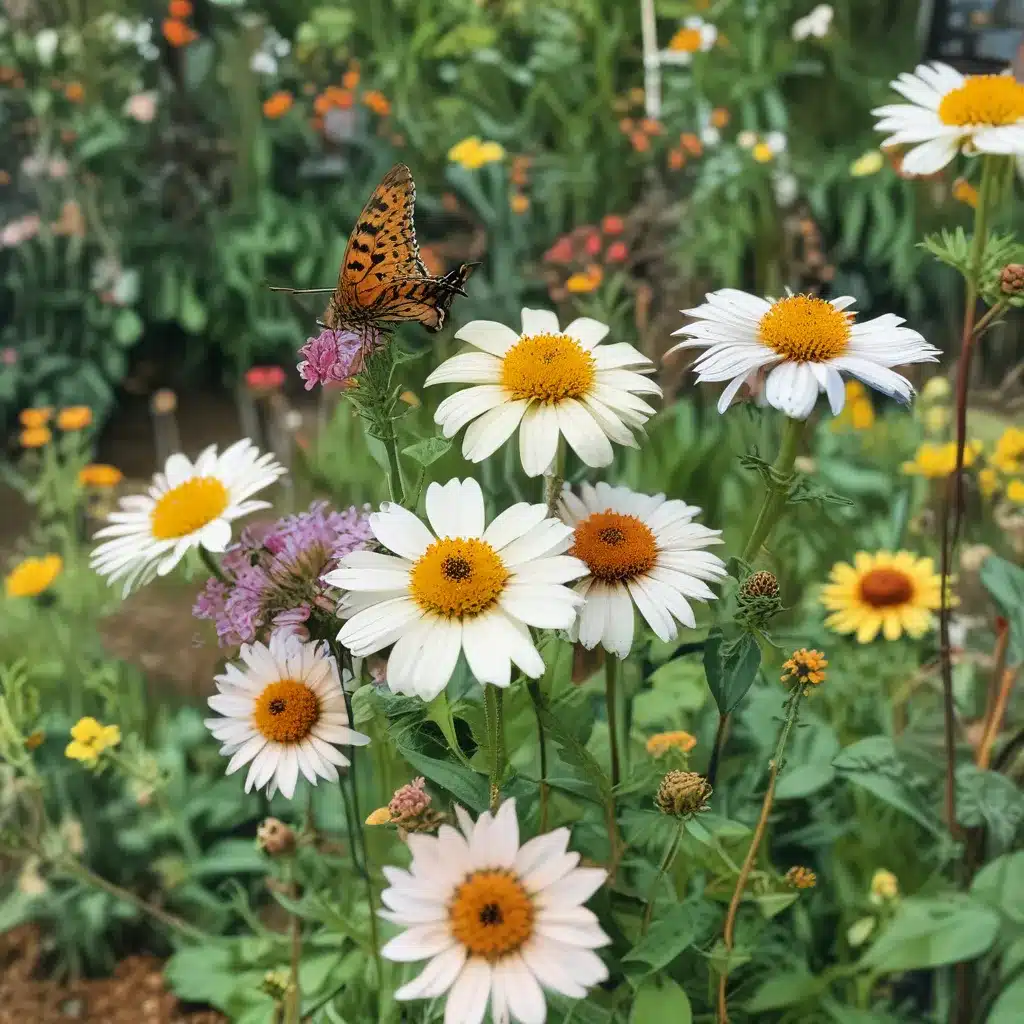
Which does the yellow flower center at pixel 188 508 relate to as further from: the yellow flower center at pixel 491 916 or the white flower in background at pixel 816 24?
the white flower in background at pixel 816 24

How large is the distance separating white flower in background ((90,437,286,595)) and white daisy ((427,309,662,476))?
0.56 ft

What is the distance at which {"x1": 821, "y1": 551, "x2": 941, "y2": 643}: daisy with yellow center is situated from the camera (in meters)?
1.15

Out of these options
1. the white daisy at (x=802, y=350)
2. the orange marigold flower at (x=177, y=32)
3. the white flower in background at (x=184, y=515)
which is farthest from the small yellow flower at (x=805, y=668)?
the orange marigold flower at (x=177, y=32)

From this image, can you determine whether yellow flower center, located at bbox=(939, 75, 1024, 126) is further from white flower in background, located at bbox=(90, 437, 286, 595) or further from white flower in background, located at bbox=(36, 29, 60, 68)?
white flower in background, located at bbox=(36, 29, 60, 68)

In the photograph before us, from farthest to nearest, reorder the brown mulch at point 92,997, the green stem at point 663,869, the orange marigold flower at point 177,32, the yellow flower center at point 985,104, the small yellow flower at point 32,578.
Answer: the orange marigold flower at point 177,32 < the small yellow flower at point 32,578 < the brown mulch at point 92,997 < the yellow flower center at point 985,104 < the green stem at point 663,869

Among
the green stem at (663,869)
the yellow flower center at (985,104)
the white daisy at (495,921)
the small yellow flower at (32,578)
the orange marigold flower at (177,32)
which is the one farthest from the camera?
the orange marigold flower at (177,32)

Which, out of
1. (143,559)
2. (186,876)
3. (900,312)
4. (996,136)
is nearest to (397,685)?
(143,559)

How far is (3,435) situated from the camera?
111 inches

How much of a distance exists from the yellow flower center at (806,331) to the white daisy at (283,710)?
379mm

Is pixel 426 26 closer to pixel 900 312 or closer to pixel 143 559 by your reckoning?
pixel 900 312

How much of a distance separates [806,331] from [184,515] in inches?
18.9

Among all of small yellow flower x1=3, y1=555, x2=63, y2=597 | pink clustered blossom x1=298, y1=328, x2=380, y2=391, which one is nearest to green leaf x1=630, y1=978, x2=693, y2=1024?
pink clustered blossom x1=298, y1=328, x2=380, y2=391

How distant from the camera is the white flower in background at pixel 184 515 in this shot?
2.55 ft

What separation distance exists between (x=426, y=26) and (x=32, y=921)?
2392 millimetres
